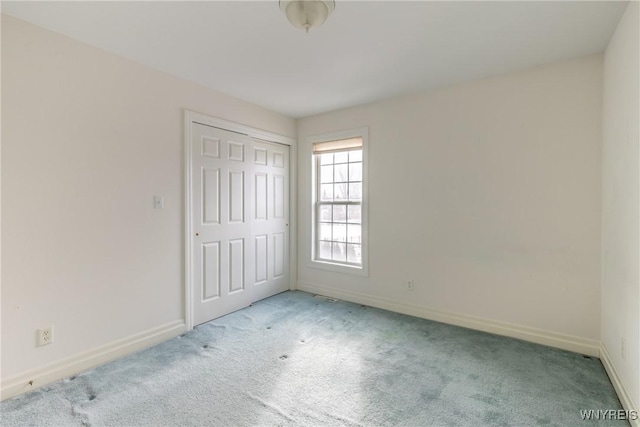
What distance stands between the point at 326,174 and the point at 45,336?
316cm

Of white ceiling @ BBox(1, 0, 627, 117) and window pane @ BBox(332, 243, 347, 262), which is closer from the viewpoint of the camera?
white ceiling @ BBox(1, 0, 627, 117)

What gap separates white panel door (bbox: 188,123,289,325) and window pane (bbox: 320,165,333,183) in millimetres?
502

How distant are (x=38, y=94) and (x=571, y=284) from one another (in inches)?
169

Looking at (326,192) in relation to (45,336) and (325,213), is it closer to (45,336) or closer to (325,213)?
(325,213)

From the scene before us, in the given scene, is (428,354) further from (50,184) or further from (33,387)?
(50,184)

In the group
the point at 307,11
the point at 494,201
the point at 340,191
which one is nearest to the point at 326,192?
the point at 340,191

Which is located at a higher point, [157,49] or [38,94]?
[157,49]

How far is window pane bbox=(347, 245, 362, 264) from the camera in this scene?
3.83m

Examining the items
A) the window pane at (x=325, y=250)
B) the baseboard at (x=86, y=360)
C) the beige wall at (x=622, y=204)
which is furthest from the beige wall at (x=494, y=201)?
the baseboard at (x=86, y=360)

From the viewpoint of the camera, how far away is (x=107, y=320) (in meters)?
2.39

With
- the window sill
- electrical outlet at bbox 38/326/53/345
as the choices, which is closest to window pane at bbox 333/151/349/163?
the window sill

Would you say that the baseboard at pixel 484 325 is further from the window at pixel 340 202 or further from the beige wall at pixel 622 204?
the window at pixel 340 202

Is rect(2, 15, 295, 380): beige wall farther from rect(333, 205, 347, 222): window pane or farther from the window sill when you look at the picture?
rect(333, 205, 347, 222): window pane

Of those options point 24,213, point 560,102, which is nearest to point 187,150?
point 24,213
